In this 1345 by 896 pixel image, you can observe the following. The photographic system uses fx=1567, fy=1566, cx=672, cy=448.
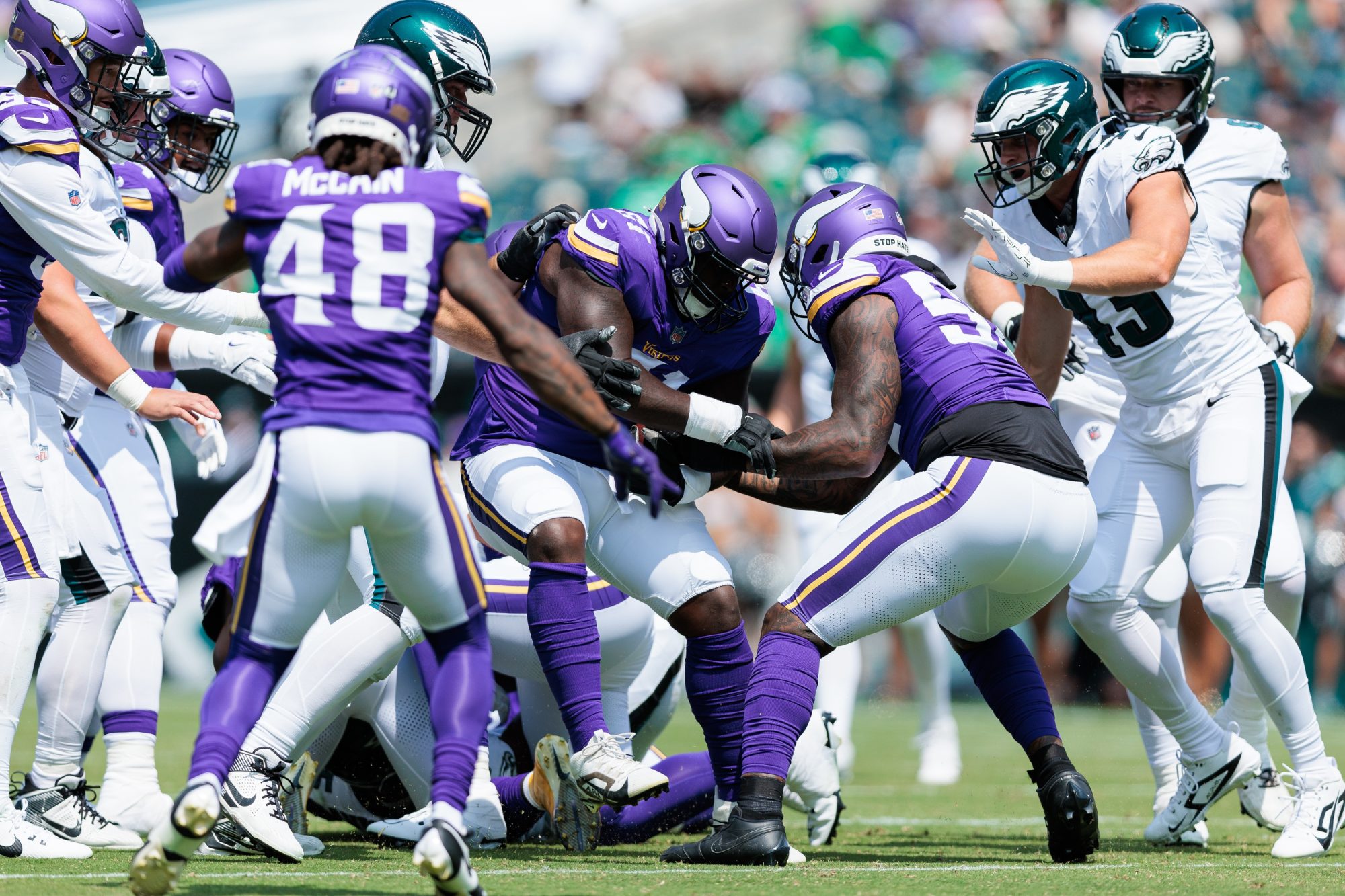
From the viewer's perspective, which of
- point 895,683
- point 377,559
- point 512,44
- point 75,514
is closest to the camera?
point 377,559

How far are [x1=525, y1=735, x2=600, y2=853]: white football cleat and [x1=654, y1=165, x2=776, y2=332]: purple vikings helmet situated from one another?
1.30 metres

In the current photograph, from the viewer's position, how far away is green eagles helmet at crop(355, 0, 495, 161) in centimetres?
495

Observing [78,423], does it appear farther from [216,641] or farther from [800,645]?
[800,645]

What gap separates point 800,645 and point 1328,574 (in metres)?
7.78

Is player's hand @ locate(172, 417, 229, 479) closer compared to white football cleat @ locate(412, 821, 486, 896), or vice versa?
white football cleat @ locate(412, 821, 486, 896)

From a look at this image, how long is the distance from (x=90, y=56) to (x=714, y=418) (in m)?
2.12

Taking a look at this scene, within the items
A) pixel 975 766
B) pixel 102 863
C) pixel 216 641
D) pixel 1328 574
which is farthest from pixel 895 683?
pixel 102 863

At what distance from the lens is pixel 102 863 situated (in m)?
3.79

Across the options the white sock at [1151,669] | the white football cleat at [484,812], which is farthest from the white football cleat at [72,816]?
the white sock at [1151,669]

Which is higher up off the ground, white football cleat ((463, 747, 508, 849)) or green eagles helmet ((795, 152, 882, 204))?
green eagles helmet ((795, 152, 882, 204))

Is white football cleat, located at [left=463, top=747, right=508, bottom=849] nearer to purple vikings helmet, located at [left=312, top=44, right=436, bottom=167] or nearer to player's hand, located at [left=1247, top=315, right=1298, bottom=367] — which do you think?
purple vikings helmet, located at [left=312, top=44, right=436, bottom=167]

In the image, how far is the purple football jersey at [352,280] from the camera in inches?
124

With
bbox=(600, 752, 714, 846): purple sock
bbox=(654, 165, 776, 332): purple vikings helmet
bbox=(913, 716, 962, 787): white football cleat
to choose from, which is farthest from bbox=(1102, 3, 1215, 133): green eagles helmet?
bbox=(913, 716, 962, 787): white football cleat

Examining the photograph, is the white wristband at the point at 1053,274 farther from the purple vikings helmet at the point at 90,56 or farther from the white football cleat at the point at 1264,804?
the purple vikings helmet at the point at 90,56
